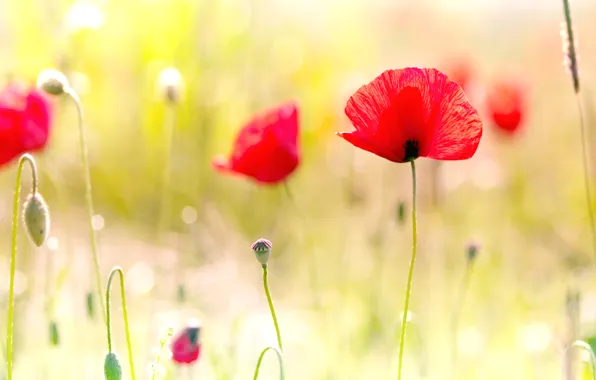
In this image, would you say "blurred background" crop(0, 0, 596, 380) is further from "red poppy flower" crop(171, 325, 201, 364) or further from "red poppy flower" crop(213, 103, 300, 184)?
"red poppy flower" crop(171, 325, 201, 364)

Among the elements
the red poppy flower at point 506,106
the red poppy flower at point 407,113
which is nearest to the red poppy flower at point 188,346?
the red poppy flower at point 407,113

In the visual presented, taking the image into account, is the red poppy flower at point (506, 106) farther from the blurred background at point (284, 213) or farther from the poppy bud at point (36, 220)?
the poppy bud at point (36, 220)

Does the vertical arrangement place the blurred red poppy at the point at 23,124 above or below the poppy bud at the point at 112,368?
above

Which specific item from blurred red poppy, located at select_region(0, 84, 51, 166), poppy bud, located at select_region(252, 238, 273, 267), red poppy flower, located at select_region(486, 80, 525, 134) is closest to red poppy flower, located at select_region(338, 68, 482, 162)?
poppy bud, located at select_region(252, 238, 273, 267)

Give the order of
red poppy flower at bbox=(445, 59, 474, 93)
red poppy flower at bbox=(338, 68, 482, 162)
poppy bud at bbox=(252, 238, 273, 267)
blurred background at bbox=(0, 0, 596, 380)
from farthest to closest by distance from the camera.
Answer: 1. red poppy flower at bbox=(445, 59, 474, 93)
2. blurred background at bbox=(0, 0, 596, 380)
3. red poppy flower at bbox=(338, 68, 482, 162)
4. poppy bud at bbox=(252, 238, 273, 267)

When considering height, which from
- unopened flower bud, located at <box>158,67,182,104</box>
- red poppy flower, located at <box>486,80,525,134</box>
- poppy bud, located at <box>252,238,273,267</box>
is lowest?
poppy bud, located at <box>252,238,273,267</box>

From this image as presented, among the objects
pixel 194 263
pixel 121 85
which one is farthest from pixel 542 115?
pixel 194 263

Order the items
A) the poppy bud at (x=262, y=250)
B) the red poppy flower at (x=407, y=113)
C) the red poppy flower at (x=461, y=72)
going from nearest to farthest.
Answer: the poppy bud at (x=262, y=250) < the red poppy flower at (x=407, y=113) < the red poppy flower at (x=461, y=72)
